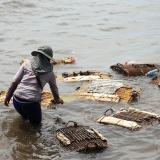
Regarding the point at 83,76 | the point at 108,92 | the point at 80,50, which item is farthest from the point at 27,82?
the point at 80,50

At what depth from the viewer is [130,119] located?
6.58 metres

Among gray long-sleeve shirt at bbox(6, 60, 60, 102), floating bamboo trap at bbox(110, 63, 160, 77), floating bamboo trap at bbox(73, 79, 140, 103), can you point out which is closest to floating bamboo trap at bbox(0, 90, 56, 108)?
floating bamboo trap at bbox(73, 79, 140, 103)

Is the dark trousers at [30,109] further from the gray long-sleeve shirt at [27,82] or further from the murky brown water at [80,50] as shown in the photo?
the murky brown water at [80,50]

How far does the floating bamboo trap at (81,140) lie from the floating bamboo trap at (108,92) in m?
1.97

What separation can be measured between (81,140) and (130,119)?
4.53 ft

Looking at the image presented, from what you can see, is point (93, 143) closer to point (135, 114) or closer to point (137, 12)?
point (135, 114)

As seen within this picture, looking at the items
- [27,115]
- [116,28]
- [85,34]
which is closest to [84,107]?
[27,115]

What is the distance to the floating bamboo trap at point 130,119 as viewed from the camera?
6.39 m

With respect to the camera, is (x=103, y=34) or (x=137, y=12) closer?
(x=103, y=34)

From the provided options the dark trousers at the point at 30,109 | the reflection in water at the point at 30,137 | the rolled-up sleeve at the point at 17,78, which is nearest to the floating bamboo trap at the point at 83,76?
the reflection in water at the point at 30,137

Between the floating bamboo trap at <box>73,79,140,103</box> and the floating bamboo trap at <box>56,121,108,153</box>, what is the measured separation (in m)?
1.97

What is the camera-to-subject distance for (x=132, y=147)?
5793mm

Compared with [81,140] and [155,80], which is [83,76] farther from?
[81,140]

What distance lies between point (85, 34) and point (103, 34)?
0.98 meters
